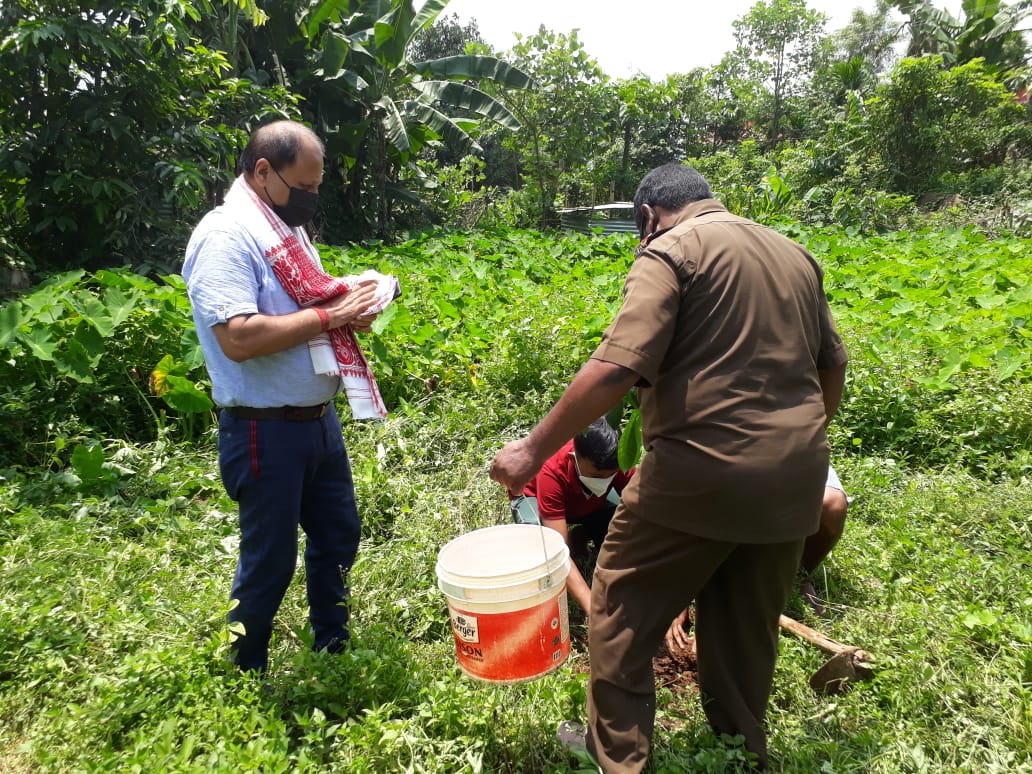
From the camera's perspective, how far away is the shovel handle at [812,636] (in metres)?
2.64

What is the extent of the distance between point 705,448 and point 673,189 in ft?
2.49

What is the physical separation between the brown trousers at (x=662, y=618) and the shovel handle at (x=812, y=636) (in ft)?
2.14

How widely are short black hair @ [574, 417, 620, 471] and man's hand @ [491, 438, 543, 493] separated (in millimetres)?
886

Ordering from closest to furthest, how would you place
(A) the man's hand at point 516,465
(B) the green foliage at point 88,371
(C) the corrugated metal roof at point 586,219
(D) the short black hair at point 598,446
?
(A) the man's hand at point 516,465 → (D) the short black hair at point 598,446 → (B) the green foliage at point 88,371 → (C) the corrugated metal roof at point 586,219

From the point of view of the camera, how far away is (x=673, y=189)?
202 cm

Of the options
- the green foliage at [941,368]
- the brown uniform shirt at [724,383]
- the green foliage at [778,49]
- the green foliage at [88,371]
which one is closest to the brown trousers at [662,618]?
the brown uniform shirt at [724,383]

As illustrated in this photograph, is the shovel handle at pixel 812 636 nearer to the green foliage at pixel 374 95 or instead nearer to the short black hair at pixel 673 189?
the short black hair at pixel 673 189

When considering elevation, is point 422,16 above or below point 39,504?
above

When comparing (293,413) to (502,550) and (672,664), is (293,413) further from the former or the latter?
(672,664)

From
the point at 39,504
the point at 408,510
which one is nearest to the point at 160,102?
the point at 39,504

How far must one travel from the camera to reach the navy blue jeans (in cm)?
212

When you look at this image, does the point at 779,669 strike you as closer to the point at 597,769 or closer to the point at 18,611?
the point at 597,769

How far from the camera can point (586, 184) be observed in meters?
18.6

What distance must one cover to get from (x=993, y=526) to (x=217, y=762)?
3.35 metres
